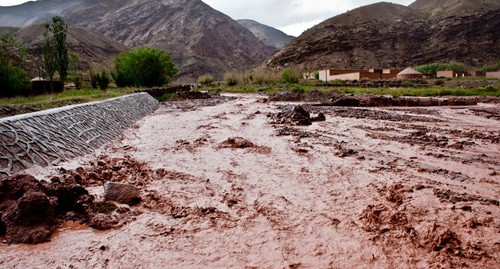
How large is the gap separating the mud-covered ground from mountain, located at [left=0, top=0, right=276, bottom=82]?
68.8 m

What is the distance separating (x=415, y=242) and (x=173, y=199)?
89.3 inches

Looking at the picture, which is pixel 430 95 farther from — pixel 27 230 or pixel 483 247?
pixel 27 230

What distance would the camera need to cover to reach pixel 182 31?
291 ft

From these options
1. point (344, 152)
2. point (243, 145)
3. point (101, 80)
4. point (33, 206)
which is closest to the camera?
point (33, 206)

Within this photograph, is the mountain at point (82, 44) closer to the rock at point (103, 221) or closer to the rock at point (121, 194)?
the rock at point (121, 194)

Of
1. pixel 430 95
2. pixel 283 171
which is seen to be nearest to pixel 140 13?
pixel 430 95

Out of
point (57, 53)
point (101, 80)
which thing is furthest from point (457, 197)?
point (57, 53)

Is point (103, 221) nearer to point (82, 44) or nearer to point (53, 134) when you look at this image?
point (53, 134)

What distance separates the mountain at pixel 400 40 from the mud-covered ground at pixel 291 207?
54.5 meters

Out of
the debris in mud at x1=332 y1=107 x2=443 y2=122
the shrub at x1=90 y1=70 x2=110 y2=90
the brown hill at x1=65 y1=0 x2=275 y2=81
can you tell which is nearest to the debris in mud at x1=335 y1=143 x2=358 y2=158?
the debris in mud at x1=332 y1=107 x2=443 y2=122

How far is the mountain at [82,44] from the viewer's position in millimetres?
54719

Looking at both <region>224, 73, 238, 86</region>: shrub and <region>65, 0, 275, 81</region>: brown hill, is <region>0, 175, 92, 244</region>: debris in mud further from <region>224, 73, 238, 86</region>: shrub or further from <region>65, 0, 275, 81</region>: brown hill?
<region>65, 0, 275, 81</region>: brown hill

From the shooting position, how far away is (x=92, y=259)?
256 cm

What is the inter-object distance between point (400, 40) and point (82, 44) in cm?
5339
